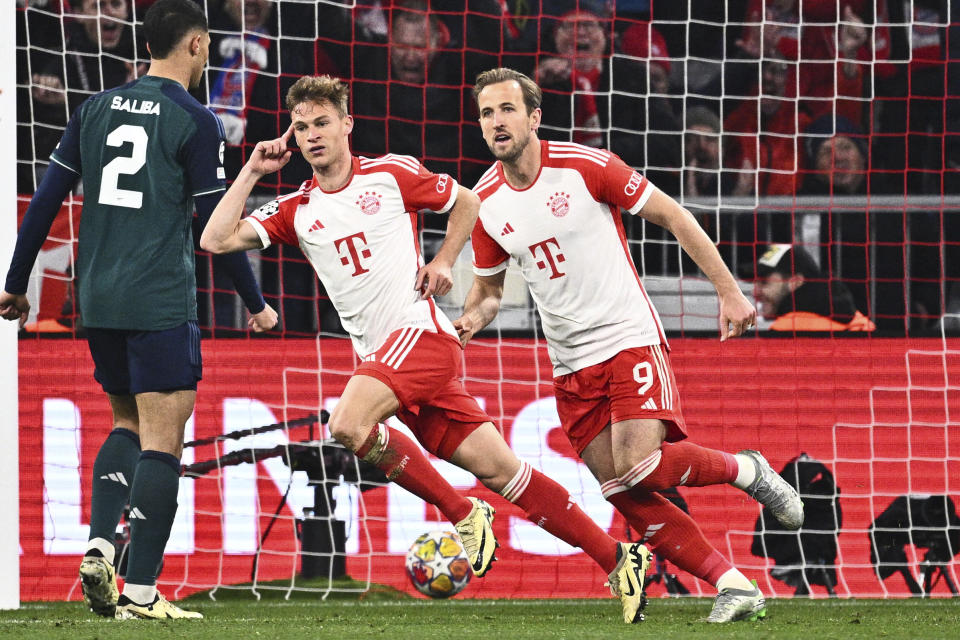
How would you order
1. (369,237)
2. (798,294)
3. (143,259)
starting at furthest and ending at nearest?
(798,294), (369,237), (143,259)

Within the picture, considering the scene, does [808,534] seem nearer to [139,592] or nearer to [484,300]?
[484,300]

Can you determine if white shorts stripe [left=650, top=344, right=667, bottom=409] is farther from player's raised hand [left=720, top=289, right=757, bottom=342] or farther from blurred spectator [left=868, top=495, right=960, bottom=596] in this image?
blurred spectator [left=868, top=495, right=960, bottom=596]

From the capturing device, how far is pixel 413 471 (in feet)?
15.4

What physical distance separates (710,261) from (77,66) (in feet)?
15.6

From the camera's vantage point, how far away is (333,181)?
468cm

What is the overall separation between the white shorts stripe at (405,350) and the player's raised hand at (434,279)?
5.2 inches

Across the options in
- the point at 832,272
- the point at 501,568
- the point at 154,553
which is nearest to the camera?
the point at 154,553

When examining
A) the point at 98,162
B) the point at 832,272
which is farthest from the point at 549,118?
the point at 98,162

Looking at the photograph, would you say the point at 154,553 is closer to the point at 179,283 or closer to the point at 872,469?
the point at 179,283

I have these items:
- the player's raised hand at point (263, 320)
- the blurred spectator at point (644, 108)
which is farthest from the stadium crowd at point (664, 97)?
the player's raised hand at point (263, 320)

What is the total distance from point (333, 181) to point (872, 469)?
3.30m

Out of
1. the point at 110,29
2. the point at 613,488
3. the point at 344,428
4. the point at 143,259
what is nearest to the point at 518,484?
the point at 613,488

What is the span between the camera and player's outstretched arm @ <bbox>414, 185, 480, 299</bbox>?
4535mm

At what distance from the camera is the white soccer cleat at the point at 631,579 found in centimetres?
436
